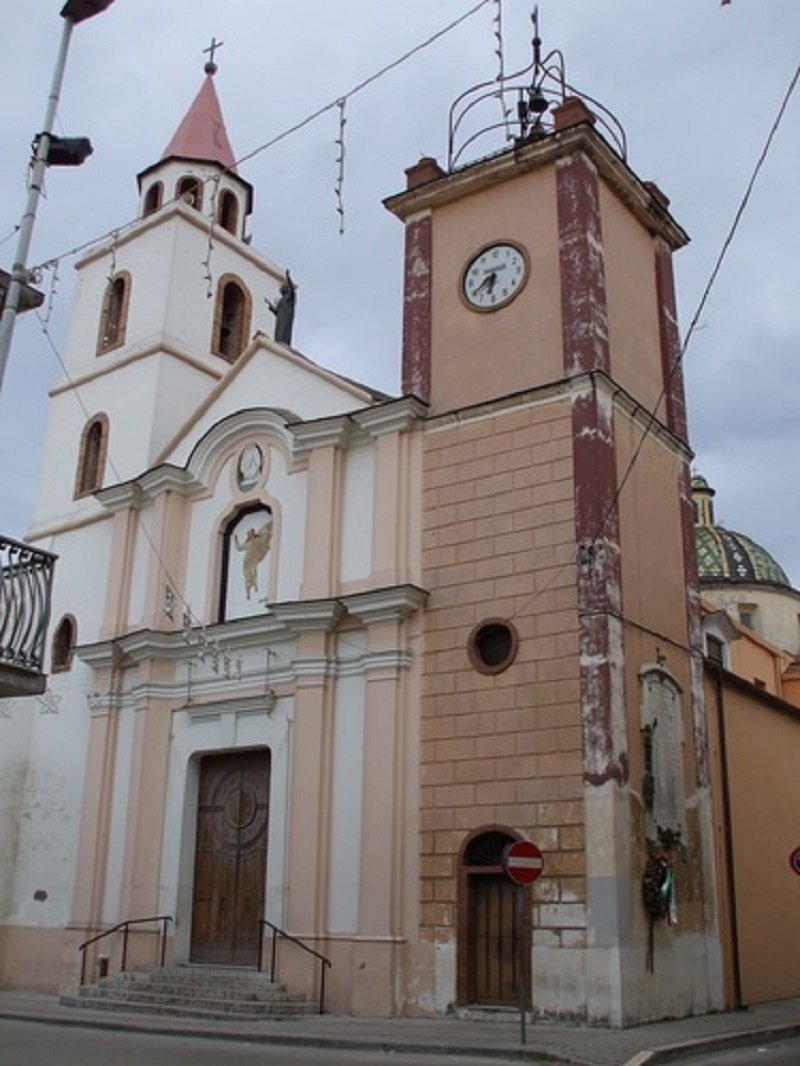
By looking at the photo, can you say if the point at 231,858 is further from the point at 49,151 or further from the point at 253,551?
the point at 49,151

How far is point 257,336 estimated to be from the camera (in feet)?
71.5

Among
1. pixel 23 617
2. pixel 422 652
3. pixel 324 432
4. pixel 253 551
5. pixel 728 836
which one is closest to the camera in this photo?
pixel 23 617

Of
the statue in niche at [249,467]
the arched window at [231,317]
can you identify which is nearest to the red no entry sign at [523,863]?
the statue in niche at [249,467]

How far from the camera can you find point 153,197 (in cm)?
2688

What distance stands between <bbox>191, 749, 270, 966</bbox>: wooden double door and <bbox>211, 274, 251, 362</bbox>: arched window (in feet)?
32.3

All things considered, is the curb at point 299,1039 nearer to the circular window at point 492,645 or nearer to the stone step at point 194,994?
the stone step at point 194,994

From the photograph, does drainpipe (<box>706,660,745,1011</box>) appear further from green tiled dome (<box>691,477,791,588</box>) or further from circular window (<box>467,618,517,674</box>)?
green tiled dome (<box>691,477,791,588</box>)

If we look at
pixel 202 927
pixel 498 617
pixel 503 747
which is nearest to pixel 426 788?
pixel 503 747

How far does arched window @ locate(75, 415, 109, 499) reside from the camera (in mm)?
24266

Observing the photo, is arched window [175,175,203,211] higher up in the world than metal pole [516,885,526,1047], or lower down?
higher up

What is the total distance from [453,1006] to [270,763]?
5.14 m

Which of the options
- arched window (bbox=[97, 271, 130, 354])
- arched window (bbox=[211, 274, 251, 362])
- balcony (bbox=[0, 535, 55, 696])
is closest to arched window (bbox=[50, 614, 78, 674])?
arched window (bbox=[97, 271, 130, 354])

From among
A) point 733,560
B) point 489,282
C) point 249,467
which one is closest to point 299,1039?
point 249,467

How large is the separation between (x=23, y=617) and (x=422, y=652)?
28.5ft
